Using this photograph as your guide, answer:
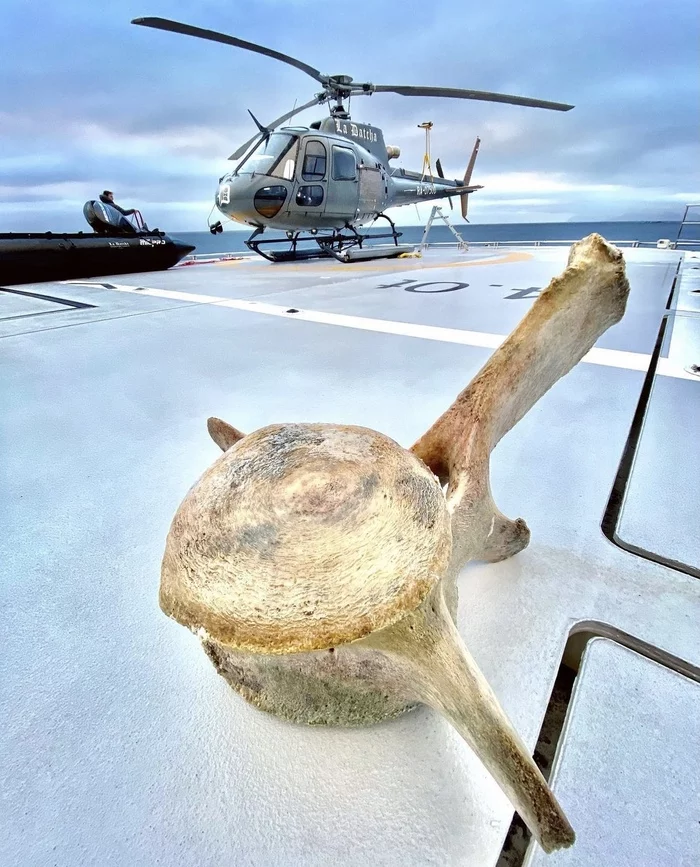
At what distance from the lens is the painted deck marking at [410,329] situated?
164cm

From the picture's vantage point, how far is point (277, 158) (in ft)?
17.5

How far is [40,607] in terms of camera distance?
0.66 meters

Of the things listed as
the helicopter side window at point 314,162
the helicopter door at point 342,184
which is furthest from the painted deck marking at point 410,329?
the helicopter door at point 342,184

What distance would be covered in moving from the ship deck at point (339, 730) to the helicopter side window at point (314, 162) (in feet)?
16.0

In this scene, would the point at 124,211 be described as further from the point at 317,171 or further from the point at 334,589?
the point at 334,589

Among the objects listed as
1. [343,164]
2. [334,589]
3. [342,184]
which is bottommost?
[334,589]

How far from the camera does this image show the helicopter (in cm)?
536

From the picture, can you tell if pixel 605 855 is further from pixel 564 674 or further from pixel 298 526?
pixel 298 526

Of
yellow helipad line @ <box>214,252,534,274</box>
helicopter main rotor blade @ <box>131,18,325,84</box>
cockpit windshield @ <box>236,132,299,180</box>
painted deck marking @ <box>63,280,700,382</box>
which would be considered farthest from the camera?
cockpit windshield @ <box>236,132,299,180</box>

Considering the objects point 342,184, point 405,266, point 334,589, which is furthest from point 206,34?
point 334,589

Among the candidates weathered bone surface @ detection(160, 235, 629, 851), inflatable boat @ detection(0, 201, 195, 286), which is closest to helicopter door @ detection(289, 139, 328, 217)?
inflatable boat @ detection(0, 201, 195, 286)

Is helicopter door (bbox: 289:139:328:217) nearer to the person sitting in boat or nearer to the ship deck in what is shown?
the person sitting in boat

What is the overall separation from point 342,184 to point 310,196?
0.51 meters

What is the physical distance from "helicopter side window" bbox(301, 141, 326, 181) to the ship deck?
4.89 metres
